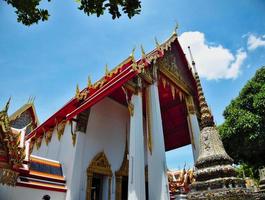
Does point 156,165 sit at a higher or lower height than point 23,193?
higher

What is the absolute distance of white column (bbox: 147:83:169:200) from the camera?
5900mm

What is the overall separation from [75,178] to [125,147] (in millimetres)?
2650

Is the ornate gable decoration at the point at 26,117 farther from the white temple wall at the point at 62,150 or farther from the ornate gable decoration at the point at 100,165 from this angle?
the ornate gable decoration at the point at 100,165

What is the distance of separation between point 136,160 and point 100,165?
2.53 m

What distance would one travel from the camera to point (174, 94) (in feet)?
33.3

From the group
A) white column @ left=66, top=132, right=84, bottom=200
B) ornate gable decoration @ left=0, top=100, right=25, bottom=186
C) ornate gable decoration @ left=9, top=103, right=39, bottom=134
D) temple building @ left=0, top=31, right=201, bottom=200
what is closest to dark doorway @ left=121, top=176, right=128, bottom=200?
temple building @ left=0, top=31, right=201, bottom=200

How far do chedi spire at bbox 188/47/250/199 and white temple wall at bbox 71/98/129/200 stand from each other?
4690 mm

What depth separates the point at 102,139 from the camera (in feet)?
28.4

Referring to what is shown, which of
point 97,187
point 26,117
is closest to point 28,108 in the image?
point 26,117

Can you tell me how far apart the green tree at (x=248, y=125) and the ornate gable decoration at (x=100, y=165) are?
614 centimetres

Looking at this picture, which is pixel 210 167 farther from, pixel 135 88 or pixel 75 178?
pixel 75 178

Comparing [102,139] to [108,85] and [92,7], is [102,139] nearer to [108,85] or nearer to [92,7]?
[108,85]

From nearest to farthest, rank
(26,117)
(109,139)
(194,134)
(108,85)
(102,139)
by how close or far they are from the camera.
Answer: (108,85)
(102,139)
(109,139)
(194,134)
(26,117)

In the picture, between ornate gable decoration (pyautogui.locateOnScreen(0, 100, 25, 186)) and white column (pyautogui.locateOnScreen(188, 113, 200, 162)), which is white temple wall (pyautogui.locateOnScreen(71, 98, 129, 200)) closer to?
ornate gable decoration (pyautogui.locateOnScreen(0, 100, 25, 186))
